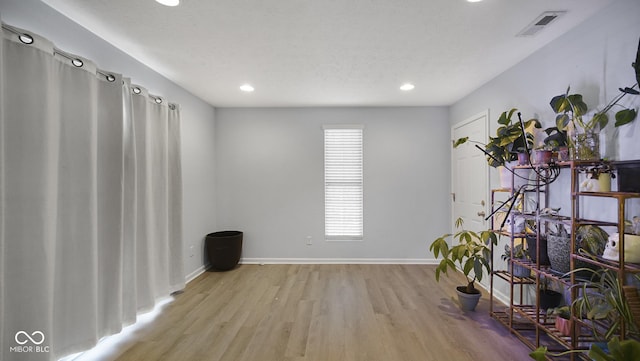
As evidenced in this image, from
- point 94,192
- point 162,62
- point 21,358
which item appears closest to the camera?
point 21,358

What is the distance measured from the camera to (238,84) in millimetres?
3379

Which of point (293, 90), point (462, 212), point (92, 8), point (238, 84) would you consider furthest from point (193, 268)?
point (462, 212)

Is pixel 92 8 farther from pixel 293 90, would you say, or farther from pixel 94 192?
pixel 293 90

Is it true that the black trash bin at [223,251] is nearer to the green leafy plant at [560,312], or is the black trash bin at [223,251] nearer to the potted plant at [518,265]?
the potted plant at [518,265]

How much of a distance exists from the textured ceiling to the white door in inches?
23.0

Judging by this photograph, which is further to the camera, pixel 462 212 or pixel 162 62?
pixel 462 212

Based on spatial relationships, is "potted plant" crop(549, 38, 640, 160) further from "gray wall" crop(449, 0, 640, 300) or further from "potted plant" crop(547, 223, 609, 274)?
"potted plant" crop(547, 223, 609, 274)

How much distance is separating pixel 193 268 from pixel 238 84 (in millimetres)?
2567

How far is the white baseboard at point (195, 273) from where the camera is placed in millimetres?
3641

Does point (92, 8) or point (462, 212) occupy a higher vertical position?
point (92, 8)

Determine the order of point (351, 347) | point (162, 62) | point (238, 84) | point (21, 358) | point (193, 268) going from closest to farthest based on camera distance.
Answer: point (21, 358) < point (351, 347) < point (162, 62) < point (238, 84) < point (193, 268)

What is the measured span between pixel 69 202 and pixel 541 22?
12.1 feet

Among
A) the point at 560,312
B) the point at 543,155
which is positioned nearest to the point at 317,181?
the point at 543,155

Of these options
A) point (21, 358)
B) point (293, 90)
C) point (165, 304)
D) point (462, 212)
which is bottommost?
point (165, 304)
